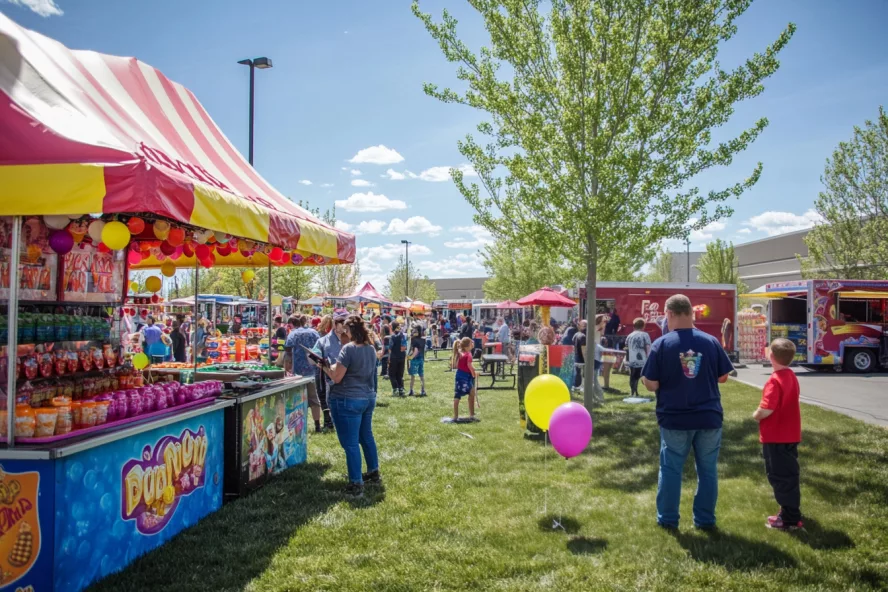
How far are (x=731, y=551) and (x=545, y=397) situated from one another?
2.16 meters

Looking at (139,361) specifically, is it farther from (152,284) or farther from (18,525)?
(18,525)

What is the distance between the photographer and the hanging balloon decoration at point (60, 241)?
5336 mm

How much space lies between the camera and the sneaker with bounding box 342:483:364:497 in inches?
252

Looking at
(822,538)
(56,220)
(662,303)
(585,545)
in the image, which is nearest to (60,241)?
(56,220)

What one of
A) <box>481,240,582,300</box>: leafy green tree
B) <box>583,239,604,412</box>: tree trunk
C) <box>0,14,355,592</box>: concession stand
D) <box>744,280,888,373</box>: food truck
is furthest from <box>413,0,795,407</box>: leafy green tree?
<box>481,240,582,300</box>: leafy green tree

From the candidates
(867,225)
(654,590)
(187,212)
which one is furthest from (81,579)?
(867,225)

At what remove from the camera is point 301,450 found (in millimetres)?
7844

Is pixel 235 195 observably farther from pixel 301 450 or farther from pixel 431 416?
pixel 431 416

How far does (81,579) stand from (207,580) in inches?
31.1

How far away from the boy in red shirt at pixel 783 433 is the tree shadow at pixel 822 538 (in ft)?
0.34

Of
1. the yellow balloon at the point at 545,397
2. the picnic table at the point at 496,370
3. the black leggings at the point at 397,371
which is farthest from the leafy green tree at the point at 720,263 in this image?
the yellow balloon at the point at 545,397

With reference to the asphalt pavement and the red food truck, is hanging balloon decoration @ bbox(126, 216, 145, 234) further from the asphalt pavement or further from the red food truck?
the red food truck

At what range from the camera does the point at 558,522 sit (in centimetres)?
554

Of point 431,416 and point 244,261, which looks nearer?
point 244,261
